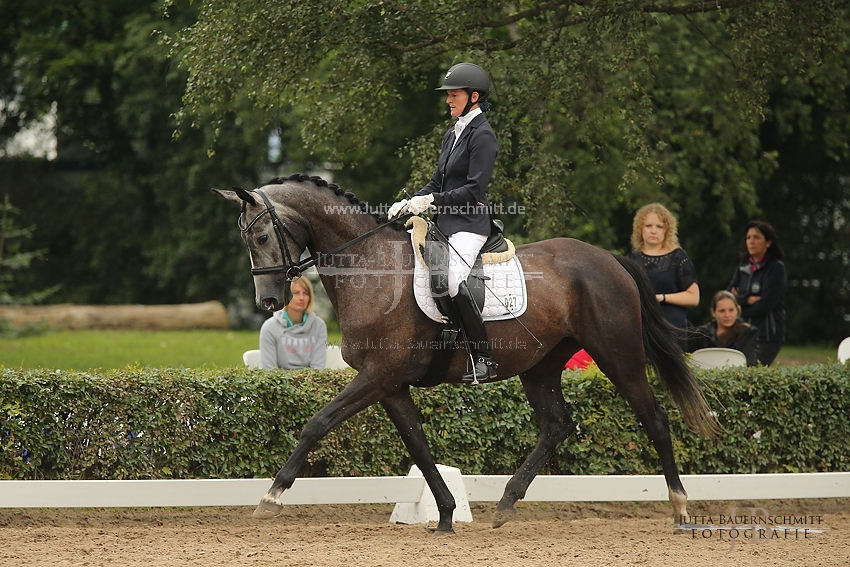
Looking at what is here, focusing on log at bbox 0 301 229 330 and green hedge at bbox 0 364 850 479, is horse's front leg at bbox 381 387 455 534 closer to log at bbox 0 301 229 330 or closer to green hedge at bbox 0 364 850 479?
green hedge at bbox 0 364 850 479

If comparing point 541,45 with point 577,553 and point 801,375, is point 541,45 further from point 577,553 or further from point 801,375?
point 577,553

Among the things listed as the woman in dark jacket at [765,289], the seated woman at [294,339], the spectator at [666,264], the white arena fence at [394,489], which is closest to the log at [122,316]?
the seated woman at [294,339]

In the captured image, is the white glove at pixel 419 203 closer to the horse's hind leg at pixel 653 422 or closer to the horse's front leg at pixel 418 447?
the horse's front leg at pixel 418 447

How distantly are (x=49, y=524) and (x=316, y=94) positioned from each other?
14.1ft

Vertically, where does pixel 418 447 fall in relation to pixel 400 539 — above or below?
above

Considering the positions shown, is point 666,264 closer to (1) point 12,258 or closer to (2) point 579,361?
(2) point 579,361

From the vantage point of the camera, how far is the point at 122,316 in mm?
19516

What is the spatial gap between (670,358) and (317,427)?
2.48 meters

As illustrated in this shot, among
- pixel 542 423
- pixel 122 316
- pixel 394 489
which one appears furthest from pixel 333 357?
pixel 122 316

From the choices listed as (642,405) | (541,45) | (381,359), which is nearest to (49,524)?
(381,359)

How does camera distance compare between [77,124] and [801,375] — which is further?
[77,124]

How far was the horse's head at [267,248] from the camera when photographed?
5688 mm

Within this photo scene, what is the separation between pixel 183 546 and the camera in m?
5.71

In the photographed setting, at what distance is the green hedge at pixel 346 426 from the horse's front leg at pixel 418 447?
89 cm
